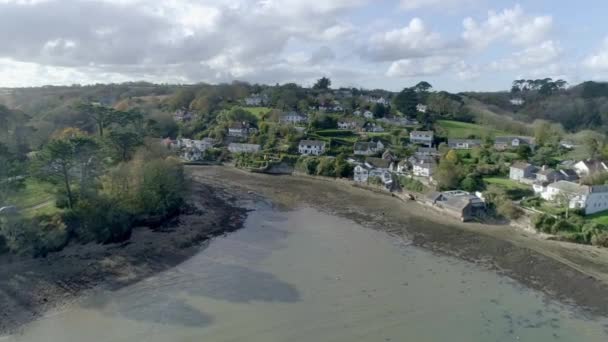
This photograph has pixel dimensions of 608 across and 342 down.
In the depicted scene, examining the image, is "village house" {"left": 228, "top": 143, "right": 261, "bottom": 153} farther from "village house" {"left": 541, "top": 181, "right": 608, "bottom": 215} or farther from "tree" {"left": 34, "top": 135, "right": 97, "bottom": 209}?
"village house" {"left": 541, "top": 181, "right": 608, "bottom": 215}

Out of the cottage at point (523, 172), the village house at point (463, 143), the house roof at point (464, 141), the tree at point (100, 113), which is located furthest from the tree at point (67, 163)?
the house roof at point (464, 141)

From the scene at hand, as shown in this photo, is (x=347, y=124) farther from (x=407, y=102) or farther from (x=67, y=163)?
(x=67, y=163)

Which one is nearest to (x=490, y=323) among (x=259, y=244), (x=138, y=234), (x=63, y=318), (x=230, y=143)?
(x=259, y=244)

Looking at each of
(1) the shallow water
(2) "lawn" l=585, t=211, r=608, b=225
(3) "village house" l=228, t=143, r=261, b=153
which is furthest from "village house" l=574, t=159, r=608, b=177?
(3) "village house" l=228, t=143, r=261, b=153

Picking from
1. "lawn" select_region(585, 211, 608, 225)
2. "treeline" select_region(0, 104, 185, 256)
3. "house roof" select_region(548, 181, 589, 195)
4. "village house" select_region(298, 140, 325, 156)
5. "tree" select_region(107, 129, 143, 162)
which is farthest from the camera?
"village house" select_region(298, 140, 325, 156)

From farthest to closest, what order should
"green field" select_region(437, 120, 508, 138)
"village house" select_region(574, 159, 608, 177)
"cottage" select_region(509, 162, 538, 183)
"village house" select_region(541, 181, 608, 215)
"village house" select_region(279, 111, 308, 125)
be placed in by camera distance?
"village house" select_region(279, 111, 308, 125) < "green field" select_region(437, 120, 508, 138) < "village house" select_region(574, 159, 608, 177) < "cottage" select_region(509, 162, 538, 183) < "village house" select_region(541, 181, 608, 215)

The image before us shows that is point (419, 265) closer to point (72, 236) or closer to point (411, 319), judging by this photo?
point (411, 319)

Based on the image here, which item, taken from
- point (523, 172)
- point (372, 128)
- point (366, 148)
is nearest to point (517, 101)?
point (372, 128)

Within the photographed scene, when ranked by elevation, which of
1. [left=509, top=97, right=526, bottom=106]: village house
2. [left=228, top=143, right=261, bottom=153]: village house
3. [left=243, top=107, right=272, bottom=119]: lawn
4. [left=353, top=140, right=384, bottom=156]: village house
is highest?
[left=509, top=97, right=526, bottom=106]: village house
